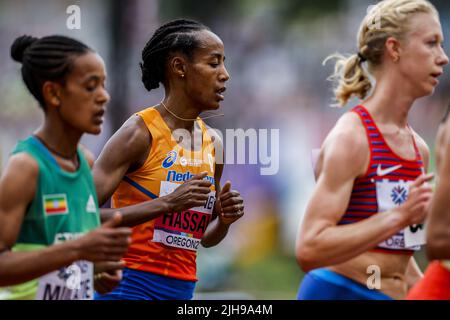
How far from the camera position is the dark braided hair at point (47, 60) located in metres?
3.57

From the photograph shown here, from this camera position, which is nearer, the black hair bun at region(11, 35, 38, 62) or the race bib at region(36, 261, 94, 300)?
the race bib at region(36, 261, 94, 300)

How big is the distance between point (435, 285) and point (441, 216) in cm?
35

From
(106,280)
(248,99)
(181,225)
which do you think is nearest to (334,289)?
(181,225)

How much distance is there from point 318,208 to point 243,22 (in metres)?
7.60

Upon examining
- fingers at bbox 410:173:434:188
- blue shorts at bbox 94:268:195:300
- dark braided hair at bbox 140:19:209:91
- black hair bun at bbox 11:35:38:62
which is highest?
dark braided hair at bbox 140:19:209:91

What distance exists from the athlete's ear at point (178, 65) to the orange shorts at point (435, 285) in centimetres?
185

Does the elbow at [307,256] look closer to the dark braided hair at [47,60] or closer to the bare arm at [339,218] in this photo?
the bare arm at [339,218]

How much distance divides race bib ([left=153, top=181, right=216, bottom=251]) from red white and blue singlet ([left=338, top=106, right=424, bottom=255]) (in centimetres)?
86

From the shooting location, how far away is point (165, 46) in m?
4.94

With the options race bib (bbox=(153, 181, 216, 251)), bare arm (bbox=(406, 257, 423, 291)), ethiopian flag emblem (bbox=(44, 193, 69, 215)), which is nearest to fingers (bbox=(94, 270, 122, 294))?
ethiopian flag emblem (bbox=(44, 193, 69, 215))

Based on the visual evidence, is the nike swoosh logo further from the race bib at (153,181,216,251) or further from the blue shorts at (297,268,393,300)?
the race bib at (153,181,216,251)

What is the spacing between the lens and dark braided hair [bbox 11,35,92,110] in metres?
3.57

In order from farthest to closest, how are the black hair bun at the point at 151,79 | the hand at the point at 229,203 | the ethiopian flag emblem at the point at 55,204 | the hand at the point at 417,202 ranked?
the black hair bun at the point at 151,79 → the hand at the point at 229,203 → the hand at the point at 417,202 → the ethiopian flag emblem at the point at 55,204

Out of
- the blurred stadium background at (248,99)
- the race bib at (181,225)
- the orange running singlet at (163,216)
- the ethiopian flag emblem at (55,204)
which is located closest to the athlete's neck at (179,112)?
the orange running singlet at (163,216)
